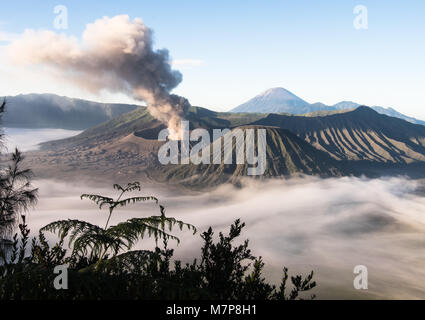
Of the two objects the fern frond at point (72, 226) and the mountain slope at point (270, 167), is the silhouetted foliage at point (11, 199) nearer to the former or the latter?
the fern frond at point (72, 226)

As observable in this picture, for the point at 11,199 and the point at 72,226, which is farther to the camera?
the point at 11,199

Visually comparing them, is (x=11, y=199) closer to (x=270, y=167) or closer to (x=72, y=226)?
(x=72, y=226)

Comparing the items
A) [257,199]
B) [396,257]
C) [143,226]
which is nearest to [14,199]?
[143,226]

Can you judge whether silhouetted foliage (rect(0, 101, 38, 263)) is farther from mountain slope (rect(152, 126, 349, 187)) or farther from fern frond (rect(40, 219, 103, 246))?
mountain slope (rect(152, 126, 349, 187))

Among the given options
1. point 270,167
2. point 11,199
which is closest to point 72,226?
point 11,199

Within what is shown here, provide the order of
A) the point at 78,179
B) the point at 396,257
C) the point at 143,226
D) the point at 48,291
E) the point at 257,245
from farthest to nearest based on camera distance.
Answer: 1. the point at 78,179
2. the point at 257,245
3. the point at 396,257
4. the point at 143,226
5. the point at 48,291

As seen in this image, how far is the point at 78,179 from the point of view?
163500mm

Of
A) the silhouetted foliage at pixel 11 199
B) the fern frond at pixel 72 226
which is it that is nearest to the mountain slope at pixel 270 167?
the silhouetted foliage at pixel 11 199

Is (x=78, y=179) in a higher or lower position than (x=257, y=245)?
higher

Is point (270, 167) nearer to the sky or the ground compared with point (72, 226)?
nearer to the sky

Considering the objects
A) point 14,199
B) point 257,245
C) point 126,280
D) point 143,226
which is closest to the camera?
point 126,280

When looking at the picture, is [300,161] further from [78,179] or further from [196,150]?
[78,179]
